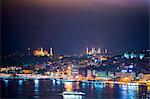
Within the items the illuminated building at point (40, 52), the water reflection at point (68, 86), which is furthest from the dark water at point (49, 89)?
the illuminated building at point (40, 52)

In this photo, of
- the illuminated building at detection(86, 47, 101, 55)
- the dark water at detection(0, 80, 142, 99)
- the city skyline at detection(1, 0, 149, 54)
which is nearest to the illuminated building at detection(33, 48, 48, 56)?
the city skyline at detection(1, 0, 149, 54)

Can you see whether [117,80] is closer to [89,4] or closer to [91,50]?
[91,50]

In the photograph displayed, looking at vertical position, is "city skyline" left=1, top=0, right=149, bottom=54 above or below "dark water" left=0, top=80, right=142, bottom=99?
above

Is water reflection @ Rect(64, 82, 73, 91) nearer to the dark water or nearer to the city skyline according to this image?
the dark water

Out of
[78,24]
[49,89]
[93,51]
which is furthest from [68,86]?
[78,24]

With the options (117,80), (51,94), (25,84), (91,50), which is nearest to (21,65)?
(25,84)

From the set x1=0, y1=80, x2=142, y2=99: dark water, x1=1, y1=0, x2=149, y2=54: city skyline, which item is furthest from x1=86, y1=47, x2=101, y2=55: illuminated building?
x1=0, y1=80, x2=142, y2=99: dark water

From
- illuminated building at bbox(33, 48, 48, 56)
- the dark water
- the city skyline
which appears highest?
the city skyline

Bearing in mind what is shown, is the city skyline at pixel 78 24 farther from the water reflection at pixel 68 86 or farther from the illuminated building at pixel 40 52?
the water reflection at pixel 68 86
